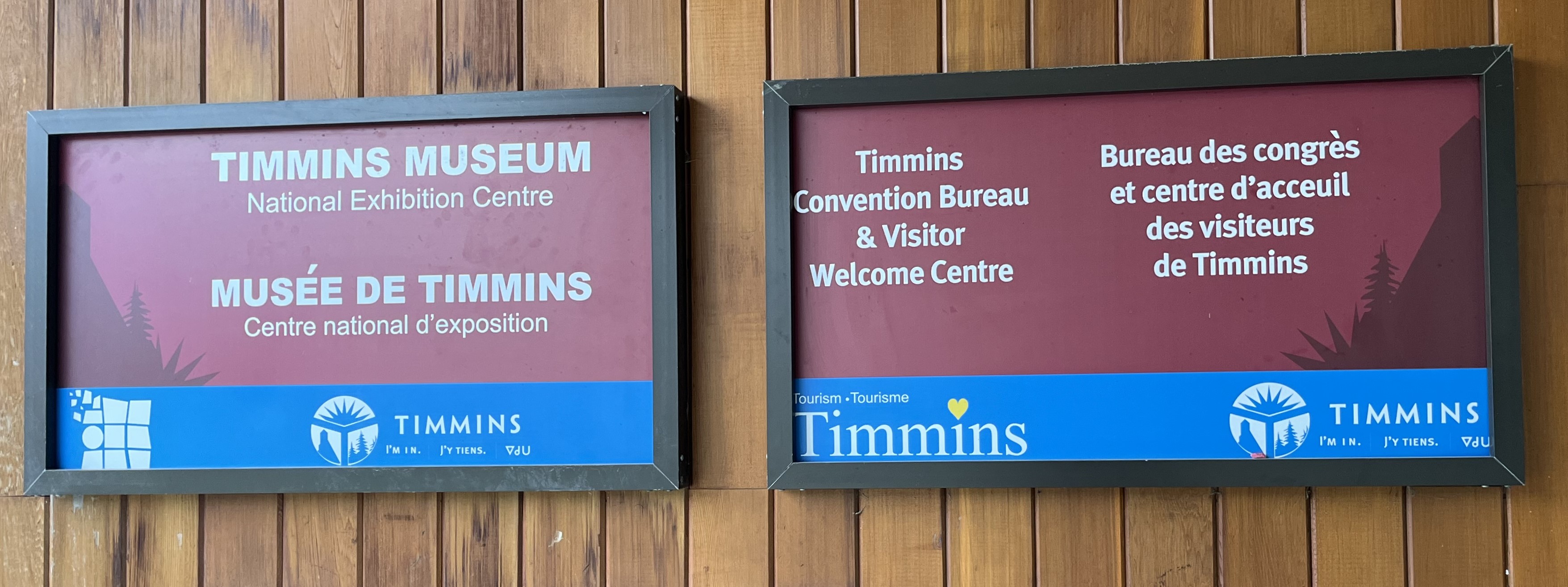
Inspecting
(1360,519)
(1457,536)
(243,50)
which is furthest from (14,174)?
(1457,536)

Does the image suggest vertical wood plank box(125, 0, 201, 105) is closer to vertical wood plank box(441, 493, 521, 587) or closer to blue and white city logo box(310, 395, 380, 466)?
blue and white city logo box(310, 395, 380, 466)

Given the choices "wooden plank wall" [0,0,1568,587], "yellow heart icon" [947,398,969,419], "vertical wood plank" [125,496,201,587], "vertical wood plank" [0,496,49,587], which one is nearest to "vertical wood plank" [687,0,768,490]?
"wooden plank wall" [0,0,1568,587]

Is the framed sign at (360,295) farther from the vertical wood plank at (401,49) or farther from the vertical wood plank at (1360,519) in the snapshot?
the vertical wood plank at (1360,519)

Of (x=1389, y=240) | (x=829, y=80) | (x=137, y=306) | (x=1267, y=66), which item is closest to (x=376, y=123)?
(x=137, y=306)

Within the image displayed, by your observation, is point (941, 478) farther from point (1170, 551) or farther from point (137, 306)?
point (137, 306)

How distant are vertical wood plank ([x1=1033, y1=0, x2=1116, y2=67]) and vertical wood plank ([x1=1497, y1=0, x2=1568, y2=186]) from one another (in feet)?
1.75

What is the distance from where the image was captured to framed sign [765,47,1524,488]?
1.33 metres

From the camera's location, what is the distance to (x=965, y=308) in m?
1.39

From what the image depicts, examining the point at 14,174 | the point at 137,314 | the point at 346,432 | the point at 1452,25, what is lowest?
the point at 346,432

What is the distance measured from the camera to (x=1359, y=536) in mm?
1363

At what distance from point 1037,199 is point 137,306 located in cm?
135

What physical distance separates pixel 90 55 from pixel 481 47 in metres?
0.63

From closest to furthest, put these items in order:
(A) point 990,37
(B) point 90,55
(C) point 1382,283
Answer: (C) point 1382,283
(A) point 990,37
(B) point 90,55

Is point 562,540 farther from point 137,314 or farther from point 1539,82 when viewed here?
point 1539,82
